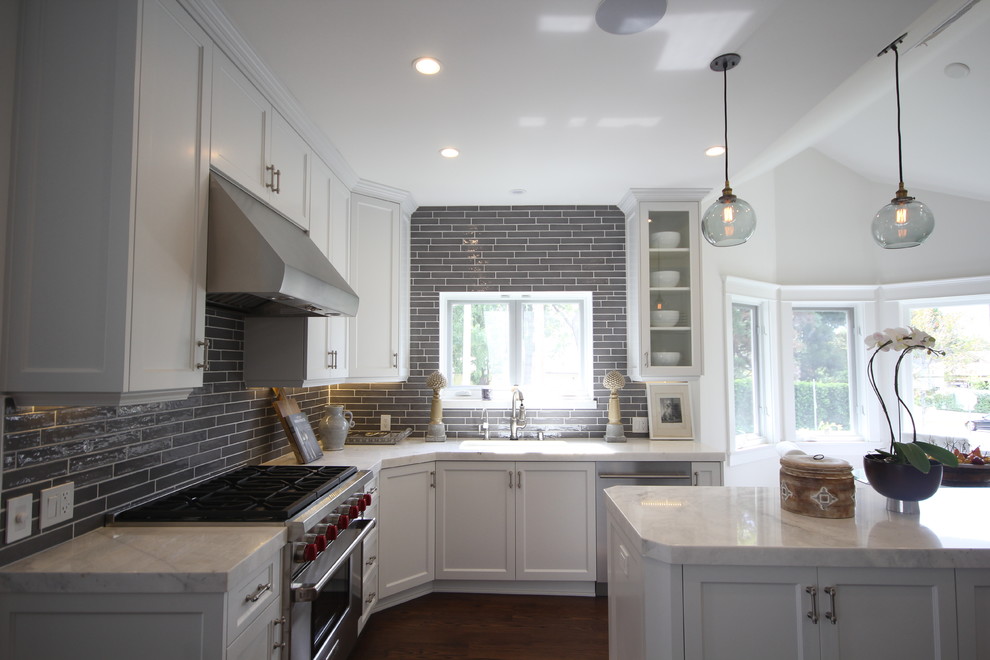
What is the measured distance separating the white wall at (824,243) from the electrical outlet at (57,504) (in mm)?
4078

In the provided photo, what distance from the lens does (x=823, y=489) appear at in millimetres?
1865

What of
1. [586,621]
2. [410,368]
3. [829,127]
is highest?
[829,127]

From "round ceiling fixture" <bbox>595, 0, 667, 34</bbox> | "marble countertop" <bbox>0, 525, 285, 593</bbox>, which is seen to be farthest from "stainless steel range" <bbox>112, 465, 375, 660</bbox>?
"round ceiling fixture" <bbox>595, 0, 667, 34</bbox>

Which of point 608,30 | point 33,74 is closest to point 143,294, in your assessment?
Result: point 33,74

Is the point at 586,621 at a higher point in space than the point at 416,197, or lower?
lower

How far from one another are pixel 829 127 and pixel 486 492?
3402 millimetres

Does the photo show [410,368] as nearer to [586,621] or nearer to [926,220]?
[586,621]

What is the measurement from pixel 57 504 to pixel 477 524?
2.30 m

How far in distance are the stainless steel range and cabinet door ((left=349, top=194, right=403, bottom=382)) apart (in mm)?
1075

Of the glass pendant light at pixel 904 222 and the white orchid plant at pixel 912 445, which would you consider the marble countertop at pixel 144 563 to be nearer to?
the white orchid plant at pixel 912 445

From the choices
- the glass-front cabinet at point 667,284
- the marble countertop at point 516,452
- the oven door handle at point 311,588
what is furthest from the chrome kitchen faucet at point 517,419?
the oven door handle at point 311,588

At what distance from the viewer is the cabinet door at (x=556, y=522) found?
11.2 ft

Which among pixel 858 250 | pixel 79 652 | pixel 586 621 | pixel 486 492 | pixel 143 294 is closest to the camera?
pixel 79 652

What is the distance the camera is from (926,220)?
2.15 m
